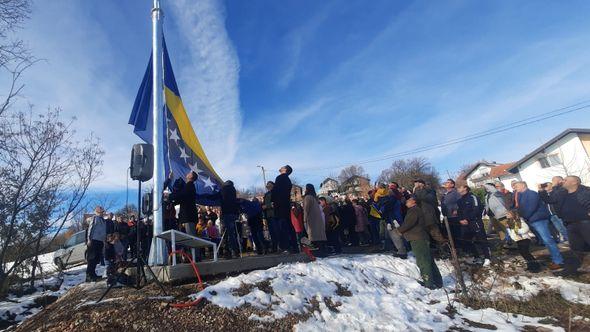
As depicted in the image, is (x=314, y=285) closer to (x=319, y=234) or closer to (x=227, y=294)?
(x=227, y=294)

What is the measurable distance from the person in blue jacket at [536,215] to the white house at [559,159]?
1219 inches

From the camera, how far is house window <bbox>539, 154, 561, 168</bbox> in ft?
125

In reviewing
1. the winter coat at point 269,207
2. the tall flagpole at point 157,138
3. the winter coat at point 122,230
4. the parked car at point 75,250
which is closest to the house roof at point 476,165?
the winter coat at point 269,207

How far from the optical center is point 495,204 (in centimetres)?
934

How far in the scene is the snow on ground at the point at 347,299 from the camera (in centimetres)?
521

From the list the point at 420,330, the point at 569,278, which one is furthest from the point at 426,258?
the point at 569,278

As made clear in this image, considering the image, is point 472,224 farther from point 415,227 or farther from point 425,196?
point 415,227

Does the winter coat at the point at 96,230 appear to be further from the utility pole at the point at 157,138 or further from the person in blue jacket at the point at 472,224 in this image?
the person in blue jacket at the point at 472,224

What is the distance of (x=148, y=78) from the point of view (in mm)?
9352

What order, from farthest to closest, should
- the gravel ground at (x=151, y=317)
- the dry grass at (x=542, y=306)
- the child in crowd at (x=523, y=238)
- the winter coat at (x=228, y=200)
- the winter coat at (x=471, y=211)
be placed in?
the winter coat at (x=471, y=211) → the winter coat at (x=228, y=200) → the child in crowd at (x=523, y=238) → the dry grass at (x=542, y=306) → the gravel ground at (x=151, y=317)

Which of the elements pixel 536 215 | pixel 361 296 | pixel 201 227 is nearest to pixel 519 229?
pixel 536 215

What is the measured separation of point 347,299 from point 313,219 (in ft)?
10.7

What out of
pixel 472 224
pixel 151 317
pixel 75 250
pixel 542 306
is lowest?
pixel 542 306

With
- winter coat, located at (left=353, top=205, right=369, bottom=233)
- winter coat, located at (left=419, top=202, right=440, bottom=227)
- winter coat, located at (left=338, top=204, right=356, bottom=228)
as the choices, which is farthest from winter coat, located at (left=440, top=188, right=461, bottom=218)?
winter coat, located at (left=338, top=204, right=356, bottom=228)
